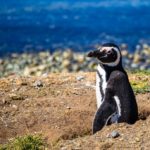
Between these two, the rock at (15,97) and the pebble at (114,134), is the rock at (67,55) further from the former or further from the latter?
the pebble at (114,134)

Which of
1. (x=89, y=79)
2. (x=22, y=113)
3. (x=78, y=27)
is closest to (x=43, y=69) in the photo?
(x=89, y=79)

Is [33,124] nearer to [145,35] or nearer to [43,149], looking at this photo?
[43,149]

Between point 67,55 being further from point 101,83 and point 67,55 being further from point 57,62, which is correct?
point 101,83

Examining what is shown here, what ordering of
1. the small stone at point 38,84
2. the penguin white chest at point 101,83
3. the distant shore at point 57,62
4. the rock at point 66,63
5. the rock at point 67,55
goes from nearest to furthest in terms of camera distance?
1. the penguin white chest at point 101,83
2. the small stone at point 38,84
3. the distant shore at point 57,62
4. the rock at point 66,63
5. the rock at point 67,55

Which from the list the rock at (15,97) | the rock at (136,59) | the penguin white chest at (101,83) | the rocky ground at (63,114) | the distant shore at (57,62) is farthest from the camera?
the rock at (136,59)

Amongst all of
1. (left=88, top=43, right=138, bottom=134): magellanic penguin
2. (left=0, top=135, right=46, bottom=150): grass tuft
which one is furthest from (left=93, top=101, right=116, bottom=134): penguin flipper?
(left=0, top=135, right=46, bottom=150): grass tuft

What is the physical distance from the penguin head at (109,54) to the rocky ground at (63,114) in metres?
0.85

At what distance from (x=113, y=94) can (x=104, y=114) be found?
0.29 meters

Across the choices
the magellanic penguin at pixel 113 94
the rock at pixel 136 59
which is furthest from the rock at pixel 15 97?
the rock at pixel 136 59

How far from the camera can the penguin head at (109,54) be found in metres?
7.97

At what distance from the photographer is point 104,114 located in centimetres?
797

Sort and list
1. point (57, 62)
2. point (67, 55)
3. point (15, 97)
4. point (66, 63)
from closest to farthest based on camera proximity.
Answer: point (15, 97) < point (66, 63) < point (57, 62) < point (67, 55)

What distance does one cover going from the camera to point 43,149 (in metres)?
7.57

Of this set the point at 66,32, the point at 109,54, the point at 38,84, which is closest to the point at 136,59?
the point at 38,84
